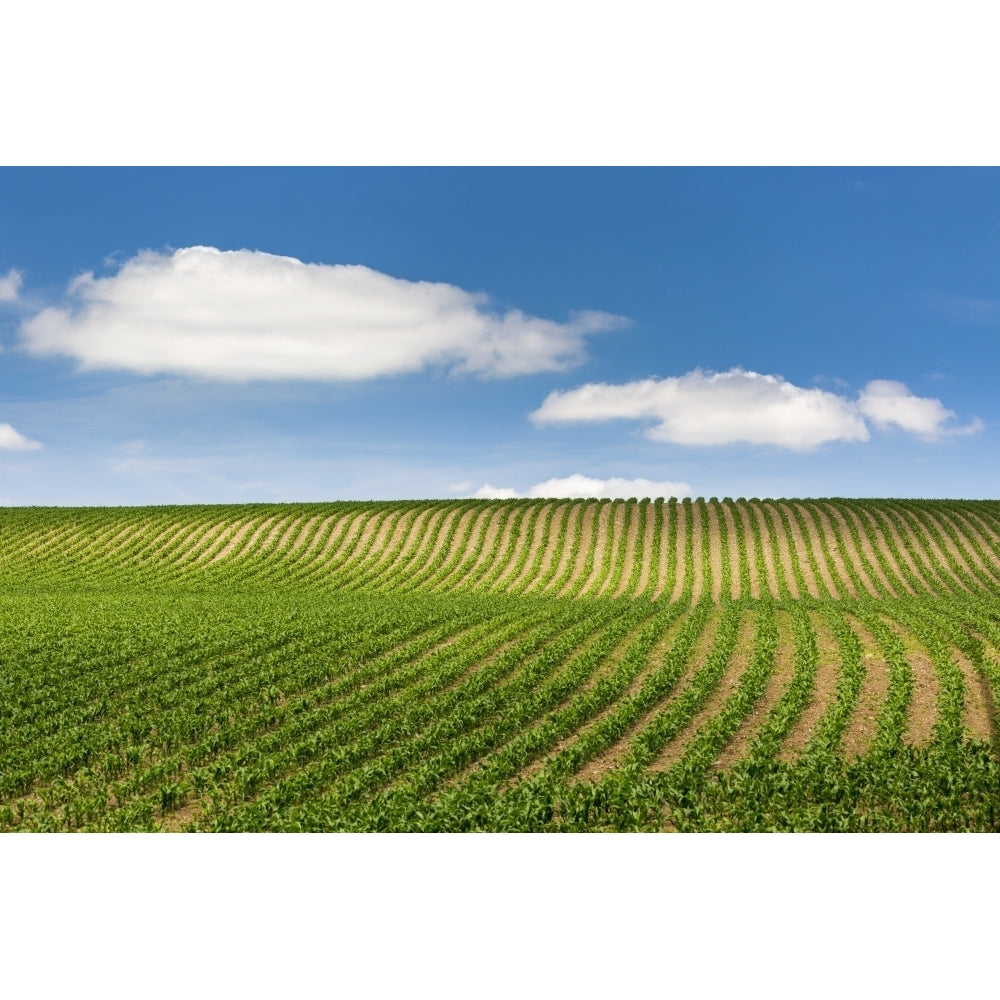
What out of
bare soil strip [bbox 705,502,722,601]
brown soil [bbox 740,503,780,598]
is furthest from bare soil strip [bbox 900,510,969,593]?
bare soil strip [bbox 705,502,722,601]

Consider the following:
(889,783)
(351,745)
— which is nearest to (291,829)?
(351,745)

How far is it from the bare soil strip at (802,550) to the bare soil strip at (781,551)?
706mm

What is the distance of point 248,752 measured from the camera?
1772cm

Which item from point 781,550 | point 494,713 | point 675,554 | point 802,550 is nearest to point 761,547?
point 781,550

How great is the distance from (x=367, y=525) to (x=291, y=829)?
59485 mm

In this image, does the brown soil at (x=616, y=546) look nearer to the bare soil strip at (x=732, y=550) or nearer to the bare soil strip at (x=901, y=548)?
the bare soil strip at (x=732, y=550)

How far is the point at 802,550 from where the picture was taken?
61.2m

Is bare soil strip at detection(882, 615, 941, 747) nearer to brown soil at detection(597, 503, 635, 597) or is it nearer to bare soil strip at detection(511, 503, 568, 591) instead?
brown soil at detection(597, 503, 635, 597)

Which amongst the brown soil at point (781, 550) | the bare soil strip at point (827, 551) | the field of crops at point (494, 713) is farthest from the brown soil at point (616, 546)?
the bare soil strip at point (827, 551)

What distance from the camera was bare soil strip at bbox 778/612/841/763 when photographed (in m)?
17.3

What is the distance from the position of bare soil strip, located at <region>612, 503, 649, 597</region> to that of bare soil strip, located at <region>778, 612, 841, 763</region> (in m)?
24.9

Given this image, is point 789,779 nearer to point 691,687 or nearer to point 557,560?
point 691,687

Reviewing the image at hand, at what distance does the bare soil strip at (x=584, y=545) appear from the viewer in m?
55.6

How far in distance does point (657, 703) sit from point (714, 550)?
42.9m
